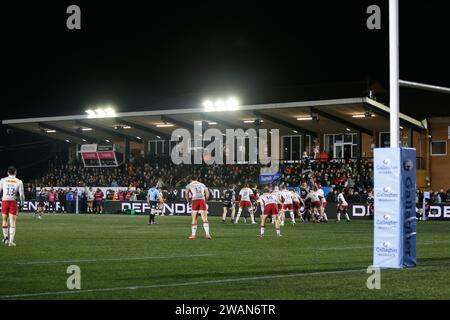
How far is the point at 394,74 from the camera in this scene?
47.6ft

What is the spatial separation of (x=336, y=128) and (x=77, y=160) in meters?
25.2

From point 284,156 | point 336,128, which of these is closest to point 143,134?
point 284,156

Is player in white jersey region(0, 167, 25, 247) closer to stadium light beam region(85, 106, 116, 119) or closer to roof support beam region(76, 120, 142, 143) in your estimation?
stadium light beam region(85, 106, 116, 119)

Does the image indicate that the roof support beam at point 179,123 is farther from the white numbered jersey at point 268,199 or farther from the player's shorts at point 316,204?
the white numbered jersey at point 268,199

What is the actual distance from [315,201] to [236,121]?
20.0 metres

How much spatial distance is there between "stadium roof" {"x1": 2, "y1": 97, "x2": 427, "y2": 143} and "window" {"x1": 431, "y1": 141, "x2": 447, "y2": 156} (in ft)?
6.36

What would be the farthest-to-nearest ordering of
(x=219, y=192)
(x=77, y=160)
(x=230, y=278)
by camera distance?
(x=77, y=160) < (x=219, y=192) < (x=230, y=278)

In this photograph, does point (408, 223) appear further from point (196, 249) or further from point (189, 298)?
point (196, 249)

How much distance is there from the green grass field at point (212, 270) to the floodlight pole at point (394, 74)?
2605mm

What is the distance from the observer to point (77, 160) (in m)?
71.5

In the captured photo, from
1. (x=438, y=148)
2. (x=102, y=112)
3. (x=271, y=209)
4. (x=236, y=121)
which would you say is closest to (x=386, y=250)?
(x=271, y=209)

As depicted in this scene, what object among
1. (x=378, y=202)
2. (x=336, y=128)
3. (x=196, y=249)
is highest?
(x=336, y=128)
